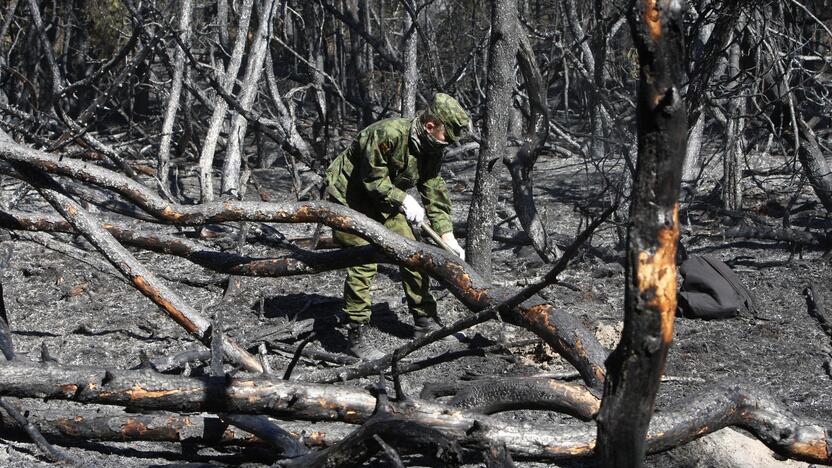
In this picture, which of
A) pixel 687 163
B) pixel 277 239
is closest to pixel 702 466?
pixel 277 239

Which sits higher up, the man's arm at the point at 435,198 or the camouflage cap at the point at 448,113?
the camouflage cap at the point at 448,113

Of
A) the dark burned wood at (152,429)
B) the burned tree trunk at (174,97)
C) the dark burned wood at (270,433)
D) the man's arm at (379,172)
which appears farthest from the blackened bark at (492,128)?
the burned tree trunk at (174,97)

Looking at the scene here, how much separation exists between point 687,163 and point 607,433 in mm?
6229

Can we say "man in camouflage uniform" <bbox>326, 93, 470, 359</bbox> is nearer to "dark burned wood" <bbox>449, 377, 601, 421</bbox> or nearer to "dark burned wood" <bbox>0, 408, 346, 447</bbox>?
"dark burned wood" <bbox>0, 408, 346, 447</bbox>

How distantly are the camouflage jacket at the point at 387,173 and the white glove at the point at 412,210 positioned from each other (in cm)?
4

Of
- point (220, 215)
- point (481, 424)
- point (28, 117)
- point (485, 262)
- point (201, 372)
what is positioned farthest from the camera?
point (28, 117)

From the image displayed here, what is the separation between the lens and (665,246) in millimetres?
2484

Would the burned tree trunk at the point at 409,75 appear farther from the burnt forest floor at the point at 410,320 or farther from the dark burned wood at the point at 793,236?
the dark burned wood at the point at 793,236

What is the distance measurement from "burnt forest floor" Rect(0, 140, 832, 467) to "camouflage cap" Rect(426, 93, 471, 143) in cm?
129

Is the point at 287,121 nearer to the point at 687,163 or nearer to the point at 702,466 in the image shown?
the point at 687,163

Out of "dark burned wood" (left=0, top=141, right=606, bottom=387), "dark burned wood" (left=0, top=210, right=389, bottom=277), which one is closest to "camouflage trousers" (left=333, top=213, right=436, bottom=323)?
"dark burned wood" (left=0, top=210, right=389, bottom=277)

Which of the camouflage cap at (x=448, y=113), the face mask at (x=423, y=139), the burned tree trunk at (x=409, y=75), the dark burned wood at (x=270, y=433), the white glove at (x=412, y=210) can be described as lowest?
the dark burned wood at (x=270, y=433)

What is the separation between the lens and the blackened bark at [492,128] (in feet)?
18.7

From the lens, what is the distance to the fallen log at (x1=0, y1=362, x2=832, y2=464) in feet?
12.4
